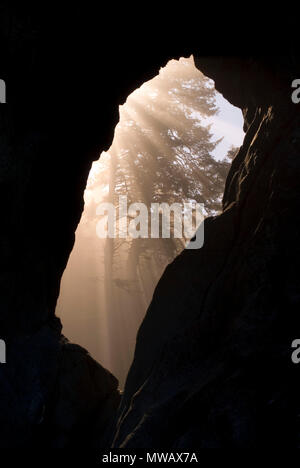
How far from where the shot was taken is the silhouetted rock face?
3.43 metres

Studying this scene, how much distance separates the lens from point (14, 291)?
5898mm

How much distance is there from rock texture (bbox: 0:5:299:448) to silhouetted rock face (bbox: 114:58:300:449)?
2 cm

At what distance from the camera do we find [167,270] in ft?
24.4

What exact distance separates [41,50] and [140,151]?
40.3ft

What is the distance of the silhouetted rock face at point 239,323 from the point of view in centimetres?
343

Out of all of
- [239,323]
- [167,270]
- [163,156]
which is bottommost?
[239,323]

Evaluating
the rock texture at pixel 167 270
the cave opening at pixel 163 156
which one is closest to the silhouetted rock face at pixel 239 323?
the rock texture at pixel 167 270

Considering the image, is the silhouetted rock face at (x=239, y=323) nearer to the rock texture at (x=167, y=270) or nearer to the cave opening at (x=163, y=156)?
the rock texture at (x=167, y=270)

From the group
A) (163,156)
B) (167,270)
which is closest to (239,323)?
(167,270)

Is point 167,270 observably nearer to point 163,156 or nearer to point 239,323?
point 239,323

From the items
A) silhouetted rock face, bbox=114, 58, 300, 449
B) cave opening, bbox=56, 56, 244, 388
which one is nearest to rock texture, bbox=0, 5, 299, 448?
silhouetted rock face, bbox=114, 58, 300, 449

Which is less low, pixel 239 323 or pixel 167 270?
pixel 167 270

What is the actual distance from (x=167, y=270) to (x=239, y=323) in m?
3.24
